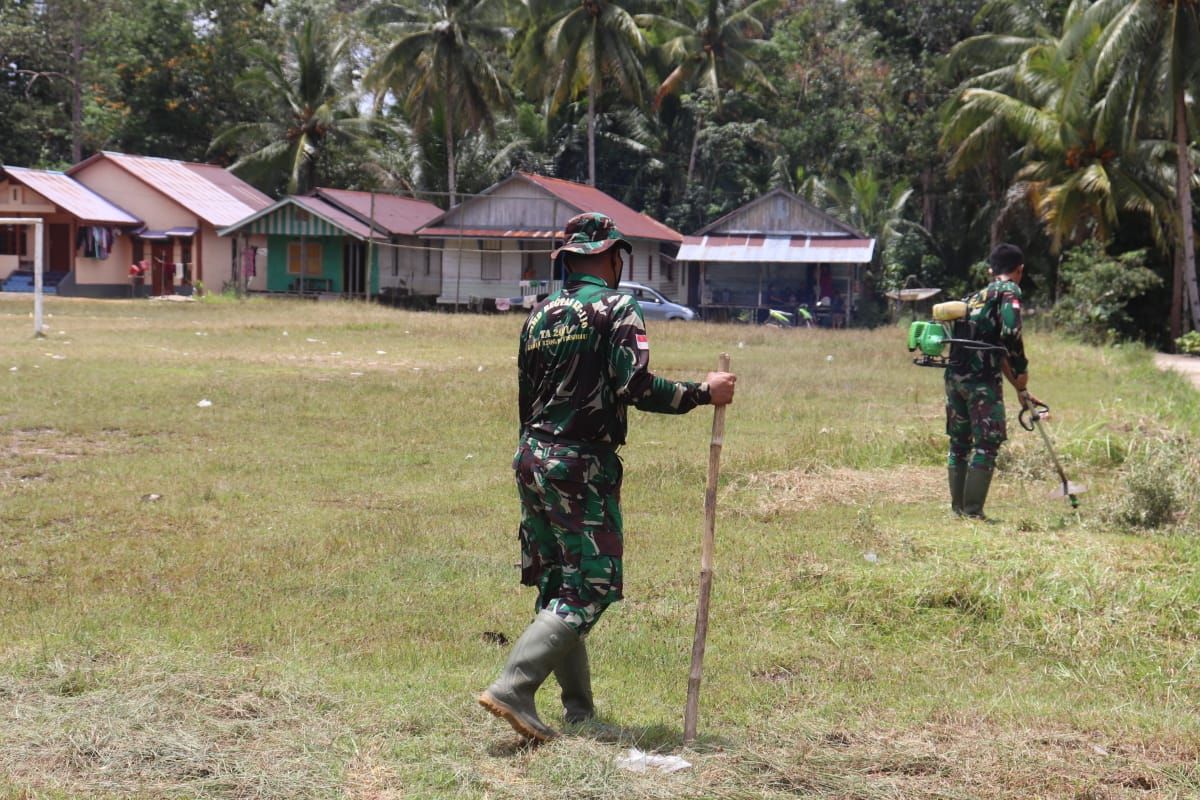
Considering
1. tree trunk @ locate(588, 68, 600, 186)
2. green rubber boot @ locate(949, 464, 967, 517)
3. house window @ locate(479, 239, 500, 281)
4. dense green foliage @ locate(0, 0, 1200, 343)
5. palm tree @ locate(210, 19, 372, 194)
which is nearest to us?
green rubber boot @ locate(949, 464, 967, 517)

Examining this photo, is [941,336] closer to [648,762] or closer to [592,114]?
[648,762]

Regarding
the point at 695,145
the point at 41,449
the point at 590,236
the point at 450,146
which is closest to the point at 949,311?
the point at 590,236

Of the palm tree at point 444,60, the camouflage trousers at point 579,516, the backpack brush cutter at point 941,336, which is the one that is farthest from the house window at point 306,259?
the camouflage trousers at point 579,516

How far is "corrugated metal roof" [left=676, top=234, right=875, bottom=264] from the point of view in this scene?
1515 inches

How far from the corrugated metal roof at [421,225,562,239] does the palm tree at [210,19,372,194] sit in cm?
680

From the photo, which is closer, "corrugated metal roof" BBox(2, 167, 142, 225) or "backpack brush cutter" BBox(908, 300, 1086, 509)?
"backpack brush cutter" BBox(908, 300, 1086, 509)

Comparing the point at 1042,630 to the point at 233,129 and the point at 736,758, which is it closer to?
the point at 736,758

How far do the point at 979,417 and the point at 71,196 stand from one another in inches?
1484

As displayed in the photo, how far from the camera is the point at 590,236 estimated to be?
4691mm

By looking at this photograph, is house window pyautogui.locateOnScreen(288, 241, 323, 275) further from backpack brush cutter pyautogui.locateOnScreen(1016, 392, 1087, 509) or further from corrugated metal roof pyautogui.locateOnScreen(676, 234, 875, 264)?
backpack brush cutter pyautogui.locateOnScreen(1016, 392, 1087, 509)

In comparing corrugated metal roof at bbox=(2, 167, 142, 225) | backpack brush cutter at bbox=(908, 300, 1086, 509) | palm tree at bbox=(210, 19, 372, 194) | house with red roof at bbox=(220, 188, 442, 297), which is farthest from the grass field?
palm tree at bbox=(210, 19, 372, 194)

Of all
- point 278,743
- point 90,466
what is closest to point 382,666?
point 278,743

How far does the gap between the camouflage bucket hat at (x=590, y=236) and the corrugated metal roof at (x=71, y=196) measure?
37.8 metres

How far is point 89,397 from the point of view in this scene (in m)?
13.8
